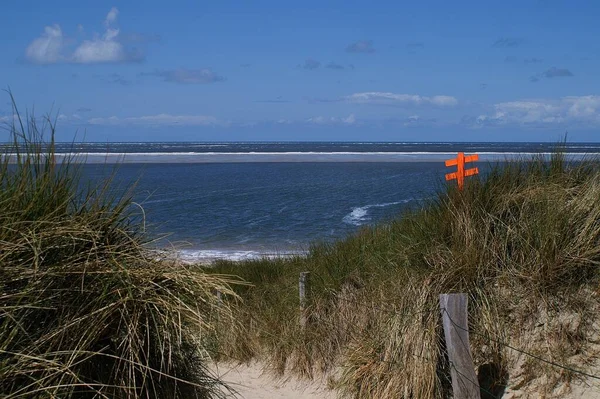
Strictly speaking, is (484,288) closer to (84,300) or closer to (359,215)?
(84,300)

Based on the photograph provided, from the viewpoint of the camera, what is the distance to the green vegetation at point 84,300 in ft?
12.7

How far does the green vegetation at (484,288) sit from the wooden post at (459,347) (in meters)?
0.36

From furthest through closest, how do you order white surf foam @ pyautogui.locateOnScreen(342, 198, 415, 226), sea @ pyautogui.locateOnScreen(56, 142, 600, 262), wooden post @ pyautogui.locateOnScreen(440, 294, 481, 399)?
white surf foam @ pyautogui.locateOnScreen(342, 198, 415, 226) → sea @ pyautogui.locateOnScreen(56, 142, 600, 262) → wooden post @ pyautogui.locateOnScreen(440, 294, 481, 399)

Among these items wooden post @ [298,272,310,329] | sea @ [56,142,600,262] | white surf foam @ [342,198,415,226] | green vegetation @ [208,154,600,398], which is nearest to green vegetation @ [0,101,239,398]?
sea @ [56,142,600,262]

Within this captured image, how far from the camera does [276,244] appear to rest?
872 inches

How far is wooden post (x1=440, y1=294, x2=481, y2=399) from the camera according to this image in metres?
6.78

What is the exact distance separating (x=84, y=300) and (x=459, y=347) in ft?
13.0

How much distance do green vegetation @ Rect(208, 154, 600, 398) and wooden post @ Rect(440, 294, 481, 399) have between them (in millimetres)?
359

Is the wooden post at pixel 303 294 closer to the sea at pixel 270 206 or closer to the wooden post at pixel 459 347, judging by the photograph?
the sea at pixel 270 206

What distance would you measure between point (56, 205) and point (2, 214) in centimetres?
36

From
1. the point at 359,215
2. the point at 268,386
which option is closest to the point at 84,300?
the point at 268,386

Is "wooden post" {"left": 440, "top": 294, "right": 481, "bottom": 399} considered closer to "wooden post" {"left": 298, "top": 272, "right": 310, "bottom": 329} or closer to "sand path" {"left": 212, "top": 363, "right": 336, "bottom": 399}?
"sand path" {"left": 212, "top": 363, "right": 336, "bottom": 399}

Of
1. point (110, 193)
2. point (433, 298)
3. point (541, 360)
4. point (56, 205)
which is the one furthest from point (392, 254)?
point (56, 205)

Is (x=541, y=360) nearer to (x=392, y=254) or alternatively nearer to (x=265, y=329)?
(x=392, y=254)
